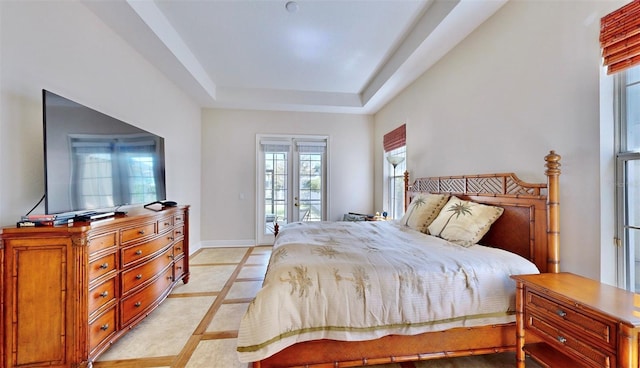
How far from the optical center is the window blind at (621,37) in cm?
133

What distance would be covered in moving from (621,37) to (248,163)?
4.73 meters

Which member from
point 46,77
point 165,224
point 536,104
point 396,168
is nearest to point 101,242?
point 165,224

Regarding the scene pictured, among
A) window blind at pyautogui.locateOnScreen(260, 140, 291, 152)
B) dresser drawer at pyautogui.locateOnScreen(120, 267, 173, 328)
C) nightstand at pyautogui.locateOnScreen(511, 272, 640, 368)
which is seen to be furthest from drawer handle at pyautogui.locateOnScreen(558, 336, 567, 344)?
window blind at pyautogui.locateOnScreen(260, 140, 291, 152)

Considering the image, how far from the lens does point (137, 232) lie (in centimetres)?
208

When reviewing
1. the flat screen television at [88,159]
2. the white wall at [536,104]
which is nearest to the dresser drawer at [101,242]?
the flat screen television at [88,159]

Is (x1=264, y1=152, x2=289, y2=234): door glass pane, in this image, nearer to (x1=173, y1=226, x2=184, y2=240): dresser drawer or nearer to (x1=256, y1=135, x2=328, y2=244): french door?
(x1=256, y1=135, x2=328, y2=244): french door

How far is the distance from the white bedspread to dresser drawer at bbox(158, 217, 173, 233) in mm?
1500

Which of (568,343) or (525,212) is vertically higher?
(525,212)

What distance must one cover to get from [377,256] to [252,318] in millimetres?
879

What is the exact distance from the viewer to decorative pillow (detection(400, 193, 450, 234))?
264 cm

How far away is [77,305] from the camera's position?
1.49 meters

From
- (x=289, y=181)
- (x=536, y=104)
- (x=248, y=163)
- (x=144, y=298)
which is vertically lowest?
(x=144, y=298)

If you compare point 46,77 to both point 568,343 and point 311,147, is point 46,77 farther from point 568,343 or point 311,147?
point 311,147

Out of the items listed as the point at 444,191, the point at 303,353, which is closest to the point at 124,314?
the point at 303,353
